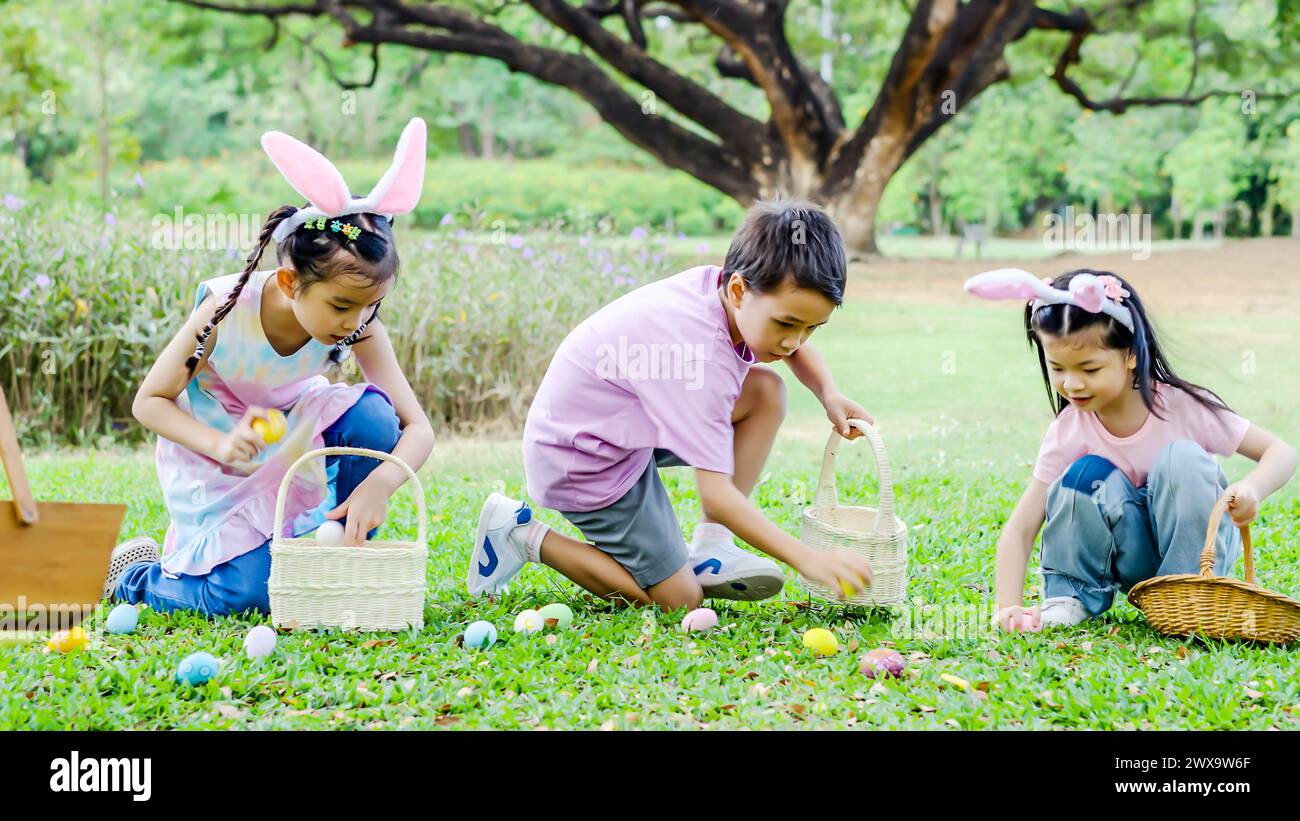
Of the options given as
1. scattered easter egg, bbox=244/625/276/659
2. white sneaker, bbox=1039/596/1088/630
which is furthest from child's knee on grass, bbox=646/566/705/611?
scattered easter egg, bbox=244/625/276/659

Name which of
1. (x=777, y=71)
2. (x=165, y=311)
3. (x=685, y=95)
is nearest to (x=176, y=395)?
(x=165, y=311)

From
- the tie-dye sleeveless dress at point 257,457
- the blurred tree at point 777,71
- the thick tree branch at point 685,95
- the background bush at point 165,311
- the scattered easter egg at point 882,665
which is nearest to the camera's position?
the scattered easter egg at point 882,665

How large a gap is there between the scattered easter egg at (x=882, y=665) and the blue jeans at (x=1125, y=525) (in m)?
0.64

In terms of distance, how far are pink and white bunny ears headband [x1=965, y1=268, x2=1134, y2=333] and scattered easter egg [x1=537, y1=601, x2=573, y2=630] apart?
128 centimetres

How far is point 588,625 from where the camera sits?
3283 mm

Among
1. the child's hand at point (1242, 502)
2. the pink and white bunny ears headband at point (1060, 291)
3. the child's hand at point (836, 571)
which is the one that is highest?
the pink and white bunny ears headband at point (1060, 291)

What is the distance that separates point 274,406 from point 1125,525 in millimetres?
2229

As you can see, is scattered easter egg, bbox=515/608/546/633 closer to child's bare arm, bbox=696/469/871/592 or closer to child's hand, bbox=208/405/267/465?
child's bare arm, bbox=696/469/871/592

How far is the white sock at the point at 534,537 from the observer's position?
345cm

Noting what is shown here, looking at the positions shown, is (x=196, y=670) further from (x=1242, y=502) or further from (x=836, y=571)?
(x=1242, y=502)

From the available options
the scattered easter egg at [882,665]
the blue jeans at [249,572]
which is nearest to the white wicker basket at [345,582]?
the blue jeans at [249,572]

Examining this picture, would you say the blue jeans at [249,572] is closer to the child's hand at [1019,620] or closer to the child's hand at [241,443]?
the child's hand at [241,443]

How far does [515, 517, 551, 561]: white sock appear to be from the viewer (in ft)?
11.3
